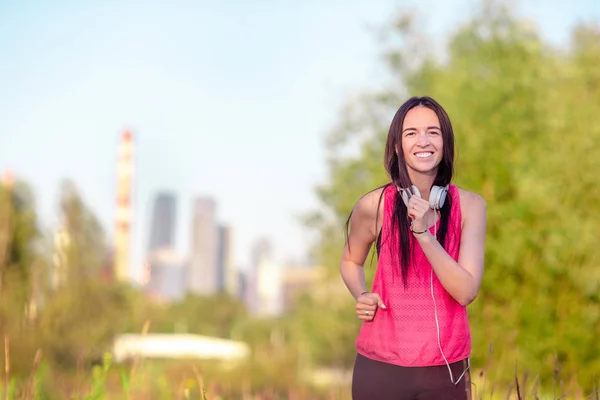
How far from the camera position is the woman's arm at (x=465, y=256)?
2.73 m

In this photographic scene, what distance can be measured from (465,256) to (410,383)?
1.51ft

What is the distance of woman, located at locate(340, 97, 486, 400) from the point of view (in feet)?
9.27

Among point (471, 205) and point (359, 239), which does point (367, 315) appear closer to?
point (359, 239)

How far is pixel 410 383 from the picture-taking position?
2.83 metres

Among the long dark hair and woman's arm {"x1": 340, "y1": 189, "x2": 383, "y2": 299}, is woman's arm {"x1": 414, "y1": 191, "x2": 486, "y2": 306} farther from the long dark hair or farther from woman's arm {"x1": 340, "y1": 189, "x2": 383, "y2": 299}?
woman's arm {"x1": 340, "y1": 189, "x2": 383, "y2": 299}

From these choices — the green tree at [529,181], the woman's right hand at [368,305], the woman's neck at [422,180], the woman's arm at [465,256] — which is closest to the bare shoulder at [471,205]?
the woman's arm at [465,256]

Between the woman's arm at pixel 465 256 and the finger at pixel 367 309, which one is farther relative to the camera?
the finger at pixel 367 309

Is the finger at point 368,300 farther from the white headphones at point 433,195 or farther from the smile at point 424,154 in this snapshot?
the smile at point 424,154

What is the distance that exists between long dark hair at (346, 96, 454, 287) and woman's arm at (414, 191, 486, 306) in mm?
74

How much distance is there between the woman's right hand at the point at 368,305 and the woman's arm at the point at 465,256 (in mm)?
231

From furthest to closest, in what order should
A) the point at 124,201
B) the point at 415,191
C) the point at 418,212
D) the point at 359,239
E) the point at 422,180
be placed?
1. the point at 124,201
2. the point at 359,239
3. the point at 422,180
4. the point at 415,191
5. the point at 418,212

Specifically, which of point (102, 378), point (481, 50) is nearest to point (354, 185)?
point (481, 50)

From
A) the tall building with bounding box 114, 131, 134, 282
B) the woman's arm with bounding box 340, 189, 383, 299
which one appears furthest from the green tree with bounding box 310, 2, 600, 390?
the tall building with bounding box 114, 131, 134, 282

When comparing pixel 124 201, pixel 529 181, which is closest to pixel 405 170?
pixel 529 181
